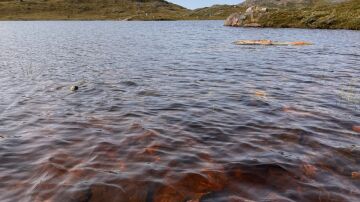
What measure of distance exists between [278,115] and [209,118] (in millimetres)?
3085

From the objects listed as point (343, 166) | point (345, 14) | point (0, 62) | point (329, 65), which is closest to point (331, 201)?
point (343, 166)

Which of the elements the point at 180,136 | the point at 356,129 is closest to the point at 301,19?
the point at 356,129

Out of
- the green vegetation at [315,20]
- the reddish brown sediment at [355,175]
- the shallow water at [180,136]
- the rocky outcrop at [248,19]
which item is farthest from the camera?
the rocky outcrop at [248,19]

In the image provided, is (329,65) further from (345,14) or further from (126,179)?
(345,14)

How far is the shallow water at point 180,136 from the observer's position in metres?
8.57

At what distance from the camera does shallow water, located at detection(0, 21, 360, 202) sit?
8570 mm

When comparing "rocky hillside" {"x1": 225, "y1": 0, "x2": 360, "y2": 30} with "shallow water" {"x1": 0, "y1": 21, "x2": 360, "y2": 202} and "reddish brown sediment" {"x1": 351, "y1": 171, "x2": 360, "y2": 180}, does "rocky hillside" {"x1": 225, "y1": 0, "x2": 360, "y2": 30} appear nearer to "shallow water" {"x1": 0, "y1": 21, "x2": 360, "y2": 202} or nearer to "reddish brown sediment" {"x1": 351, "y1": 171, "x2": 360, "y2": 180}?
"shallow water" {"x1": 0, "y1": 21, "x2": 360, "y2": 202}

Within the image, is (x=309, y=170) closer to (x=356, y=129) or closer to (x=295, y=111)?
(x=356, y=129)

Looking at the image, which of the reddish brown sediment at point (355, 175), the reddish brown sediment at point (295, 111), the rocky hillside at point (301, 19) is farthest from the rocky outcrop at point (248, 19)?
the reddish brown sediment at point (355, 175)

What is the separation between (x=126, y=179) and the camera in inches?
352

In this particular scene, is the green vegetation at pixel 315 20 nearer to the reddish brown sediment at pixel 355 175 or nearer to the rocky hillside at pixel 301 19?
the rocky hillside at pixel 301 19

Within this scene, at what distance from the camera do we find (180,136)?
40.0 feet

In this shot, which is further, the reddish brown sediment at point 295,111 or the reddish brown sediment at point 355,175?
the reddish brown sediment at point 295,111

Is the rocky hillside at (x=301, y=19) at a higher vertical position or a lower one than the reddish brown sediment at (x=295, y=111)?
higher
